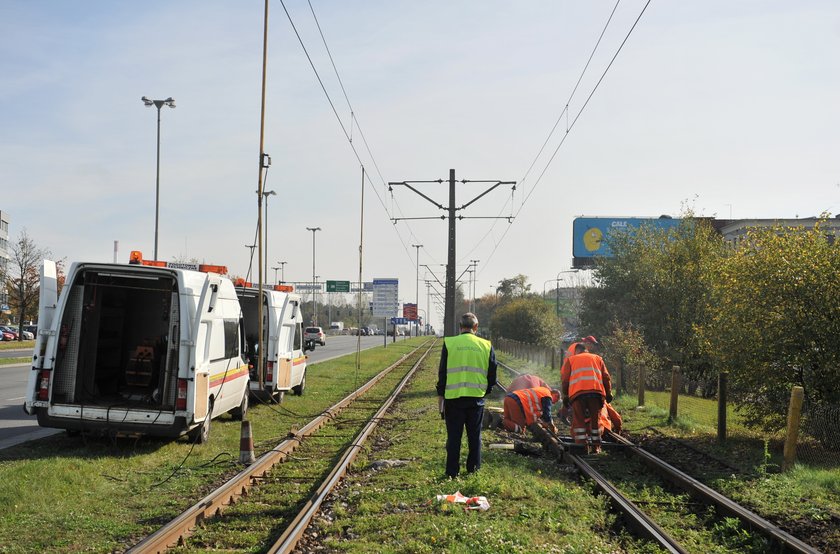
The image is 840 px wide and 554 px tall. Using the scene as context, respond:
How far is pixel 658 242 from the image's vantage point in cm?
3047

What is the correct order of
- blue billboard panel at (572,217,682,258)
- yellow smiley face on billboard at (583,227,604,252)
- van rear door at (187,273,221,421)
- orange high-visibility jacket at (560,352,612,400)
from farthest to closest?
yellow smiley face on billboard at (583,227,604,252)
blue billboard panel at (572,217,682,258)
orange high-visibility jacket at (560,352,612,400)
van rear door at (187,273,221,421)

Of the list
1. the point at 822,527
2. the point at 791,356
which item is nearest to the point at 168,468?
the point at 822,527

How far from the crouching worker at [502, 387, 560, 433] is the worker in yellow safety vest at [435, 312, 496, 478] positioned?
439 centimetres

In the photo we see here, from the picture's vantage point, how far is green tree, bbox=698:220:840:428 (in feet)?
39.6

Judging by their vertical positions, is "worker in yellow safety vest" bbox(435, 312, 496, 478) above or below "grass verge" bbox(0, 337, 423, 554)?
above

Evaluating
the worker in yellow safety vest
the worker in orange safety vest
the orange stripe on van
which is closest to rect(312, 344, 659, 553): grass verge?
the worker in yellow safety vest

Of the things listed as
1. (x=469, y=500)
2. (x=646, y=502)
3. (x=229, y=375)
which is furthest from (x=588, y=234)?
(x=469, y=500)

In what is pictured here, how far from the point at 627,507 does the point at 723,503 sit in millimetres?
1052

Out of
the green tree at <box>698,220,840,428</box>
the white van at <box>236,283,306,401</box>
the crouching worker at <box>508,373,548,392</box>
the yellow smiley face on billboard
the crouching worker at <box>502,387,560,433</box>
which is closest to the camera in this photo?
the green tree at <box>698,220,840,428</box>

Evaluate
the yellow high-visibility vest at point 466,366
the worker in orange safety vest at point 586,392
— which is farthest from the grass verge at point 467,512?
the yellow high-visibility vest at point 466,366

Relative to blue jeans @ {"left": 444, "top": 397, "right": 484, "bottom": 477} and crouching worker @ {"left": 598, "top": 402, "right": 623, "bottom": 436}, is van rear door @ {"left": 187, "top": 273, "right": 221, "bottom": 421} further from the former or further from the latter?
crouching worker @ {"left": 598, "top": 402, "right": 623, "bottom": 436}

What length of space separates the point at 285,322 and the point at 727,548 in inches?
489

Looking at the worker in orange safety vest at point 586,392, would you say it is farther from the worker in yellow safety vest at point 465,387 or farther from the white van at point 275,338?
the white van at point 275,338

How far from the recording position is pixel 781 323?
12.4 metres
